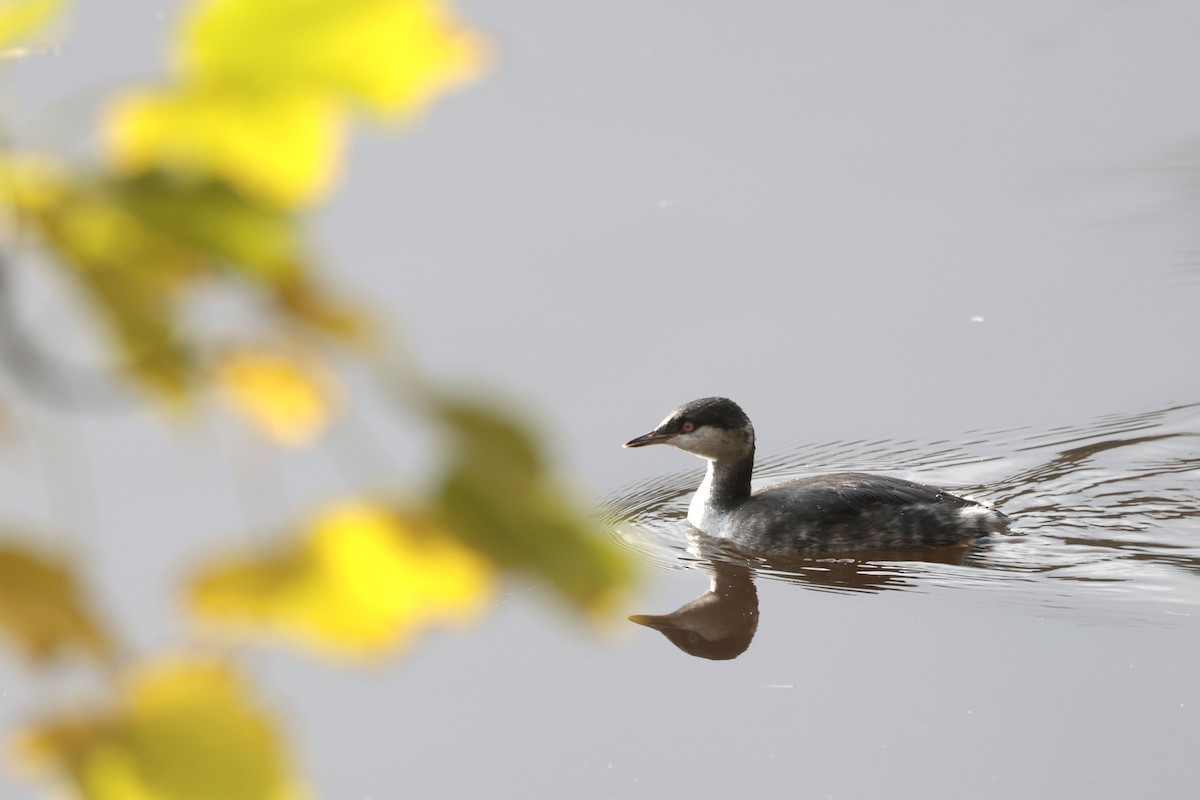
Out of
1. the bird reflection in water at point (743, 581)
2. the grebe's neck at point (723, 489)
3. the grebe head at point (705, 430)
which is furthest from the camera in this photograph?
the grebe's neck at point (723, 489)

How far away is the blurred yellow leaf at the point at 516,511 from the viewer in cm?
44

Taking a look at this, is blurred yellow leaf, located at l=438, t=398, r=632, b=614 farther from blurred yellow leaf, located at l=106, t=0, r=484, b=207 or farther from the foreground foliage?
blurred yellow leaf, located at l=106, t=0, r=484, b=207

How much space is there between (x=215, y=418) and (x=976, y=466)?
478 cm

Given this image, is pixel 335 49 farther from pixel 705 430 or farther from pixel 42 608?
pixel 705 430

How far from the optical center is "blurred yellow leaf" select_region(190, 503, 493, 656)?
45 centimetres

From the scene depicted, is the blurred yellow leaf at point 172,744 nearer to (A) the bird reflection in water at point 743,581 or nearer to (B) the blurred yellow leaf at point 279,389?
(B) the blurred yellow leaf at point 279,389

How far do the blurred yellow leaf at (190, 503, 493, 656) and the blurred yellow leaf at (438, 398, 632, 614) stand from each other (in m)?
0.01

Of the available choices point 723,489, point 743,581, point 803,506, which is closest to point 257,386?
point 743,581

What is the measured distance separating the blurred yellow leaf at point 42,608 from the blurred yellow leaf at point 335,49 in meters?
0.16

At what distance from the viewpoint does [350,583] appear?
18.5 inches

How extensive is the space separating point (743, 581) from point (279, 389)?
4136 mm

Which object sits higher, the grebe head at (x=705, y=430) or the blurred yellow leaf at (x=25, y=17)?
the grebe head at (x=705, y=430)

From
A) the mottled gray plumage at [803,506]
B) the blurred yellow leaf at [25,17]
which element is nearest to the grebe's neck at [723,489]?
the mottled gray plumage at [803,506]

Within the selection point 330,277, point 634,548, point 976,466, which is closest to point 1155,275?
point 976,466
